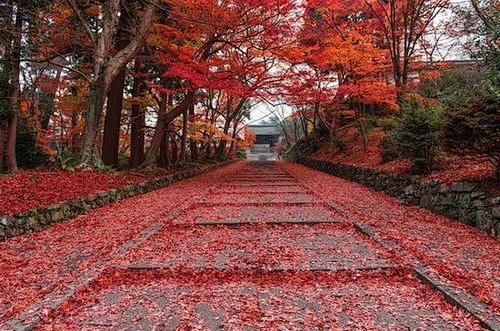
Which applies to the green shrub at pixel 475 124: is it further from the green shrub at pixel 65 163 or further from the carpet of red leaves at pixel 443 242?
the green shrub at pixel 65 163

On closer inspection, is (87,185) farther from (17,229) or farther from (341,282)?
(341,282)

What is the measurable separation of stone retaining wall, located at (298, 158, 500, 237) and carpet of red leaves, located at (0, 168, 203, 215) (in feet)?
21.7

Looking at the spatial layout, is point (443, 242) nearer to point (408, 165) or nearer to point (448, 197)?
point (448, 197)

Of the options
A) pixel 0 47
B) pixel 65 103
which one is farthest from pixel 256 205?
pixel 65 103

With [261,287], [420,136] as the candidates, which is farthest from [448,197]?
[261,287]

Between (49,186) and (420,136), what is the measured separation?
7.67 meters

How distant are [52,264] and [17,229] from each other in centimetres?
169

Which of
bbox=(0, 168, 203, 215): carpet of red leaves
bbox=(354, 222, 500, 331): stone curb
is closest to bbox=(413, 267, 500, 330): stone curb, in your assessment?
bbox=(354, 222, 500, 331): stone curb

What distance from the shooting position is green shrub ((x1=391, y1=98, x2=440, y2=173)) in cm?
835

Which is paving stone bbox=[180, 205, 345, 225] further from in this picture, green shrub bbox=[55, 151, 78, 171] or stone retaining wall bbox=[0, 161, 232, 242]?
green shrub bbox=[55, 151, 78, 171]

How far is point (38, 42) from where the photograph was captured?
425 inches

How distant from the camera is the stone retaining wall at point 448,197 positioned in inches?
218

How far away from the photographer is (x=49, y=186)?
24.8 feet

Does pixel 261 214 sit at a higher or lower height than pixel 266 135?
lower
